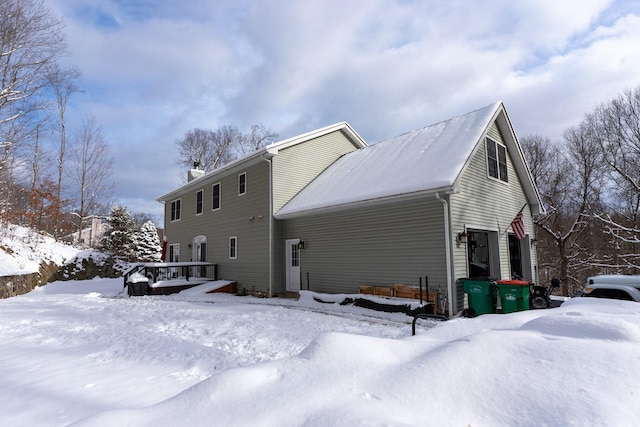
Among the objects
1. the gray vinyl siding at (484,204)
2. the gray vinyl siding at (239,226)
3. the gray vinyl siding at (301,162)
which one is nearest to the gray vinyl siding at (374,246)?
the gray vinyl siding at (484,204)

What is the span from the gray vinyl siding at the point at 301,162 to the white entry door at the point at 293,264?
146cm

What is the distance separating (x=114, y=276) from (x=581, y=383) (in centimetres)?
2549

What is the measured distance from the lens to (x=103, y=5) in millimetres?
9531

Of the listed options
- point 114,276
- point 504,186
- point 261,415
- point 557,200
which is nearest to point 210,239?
point 114,276

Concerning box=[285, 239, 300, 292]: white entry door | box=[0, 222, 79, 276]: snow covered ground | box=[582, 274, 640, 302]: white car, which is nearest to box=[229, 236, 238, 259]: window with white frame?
box=[285, 239, 300, 292]: white entry door

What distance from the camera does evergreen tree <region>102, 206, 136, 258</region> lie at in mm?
27016

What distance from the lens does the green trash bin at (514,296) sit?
847 centimetres

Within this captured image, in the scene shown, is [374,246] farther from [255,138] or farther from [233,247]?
[255,138]

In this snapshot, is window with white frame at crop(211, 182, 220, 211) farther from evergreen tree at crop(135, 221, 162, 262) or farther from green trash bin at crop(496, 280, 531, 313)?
evergreen tree at crop(135, 221, 162, 262)

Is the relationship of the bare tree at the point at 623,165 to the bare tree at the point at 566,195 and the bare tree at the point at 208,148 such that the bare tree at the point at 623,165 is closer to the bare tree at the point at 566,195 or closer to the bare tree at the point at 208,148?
the bare tree at the point at 566,195

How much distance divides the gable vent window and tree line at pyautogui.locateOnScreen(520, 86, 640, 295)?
38.2ft

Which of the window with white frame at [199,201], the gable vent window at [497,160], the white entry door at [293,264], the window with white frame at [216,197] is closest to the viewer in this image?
the gable vent window at [497,160]

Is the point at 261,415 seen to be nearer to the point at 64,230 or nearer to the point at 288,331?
the point at 288,331

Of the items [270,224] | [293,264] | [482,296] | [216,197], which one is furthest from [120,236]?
[482,296]
